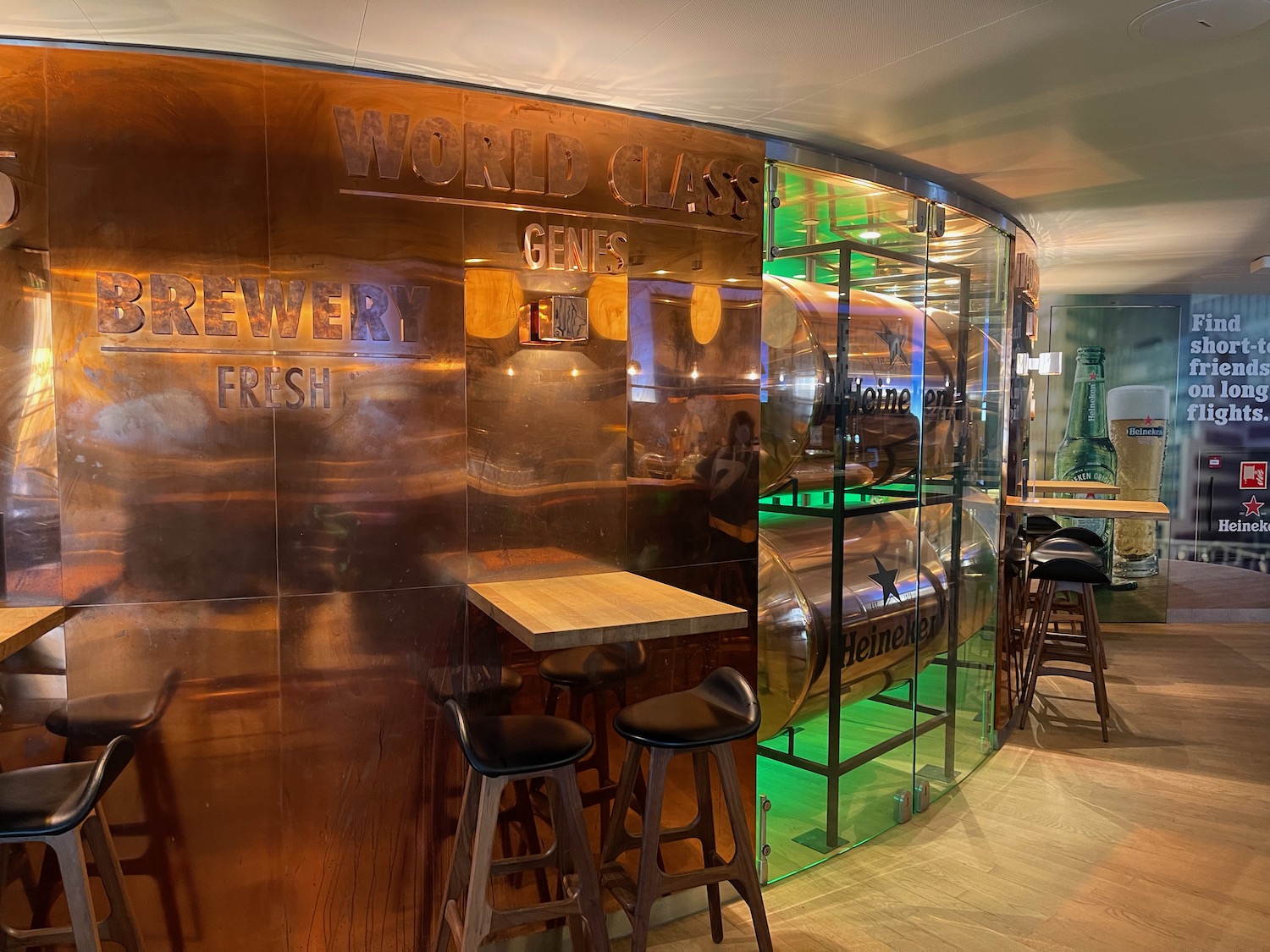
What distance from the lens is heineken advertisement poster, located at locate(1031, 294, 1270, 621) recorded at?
22.8 ft

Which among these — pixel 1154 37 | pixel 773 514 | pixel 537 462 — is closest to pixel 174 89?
pixel 537 462

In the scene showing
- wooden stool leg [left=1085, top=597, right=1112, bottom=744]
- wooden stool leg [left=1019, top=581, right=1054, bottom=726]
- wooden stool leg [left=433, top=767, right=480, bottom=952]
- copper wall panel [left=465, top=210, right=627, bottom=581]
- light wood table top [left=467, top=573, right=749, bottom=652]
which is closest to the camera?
light wood table top [left=467, top=573, right=749, bottom=652]

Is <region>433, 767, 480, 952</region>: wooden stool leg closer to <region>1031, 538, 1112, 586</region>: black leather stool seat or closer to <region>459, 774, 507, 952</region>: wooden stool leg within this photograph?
<region>459, 774, 507, 952</region>: wooden stool leg

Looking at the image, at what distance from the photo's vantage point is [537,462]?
2547mm

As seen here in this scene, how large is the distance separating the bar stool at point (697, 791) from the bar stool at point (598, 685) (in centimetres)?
14

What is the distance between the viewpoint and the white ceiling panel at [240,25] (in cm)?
195

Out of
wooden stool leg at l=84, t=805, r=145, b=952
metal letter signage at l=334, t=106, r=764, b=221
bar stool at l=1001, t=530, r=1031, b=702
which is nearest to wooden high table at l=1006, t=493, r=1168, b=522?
bar stool at l=1001, t=530, r=1031, b=702

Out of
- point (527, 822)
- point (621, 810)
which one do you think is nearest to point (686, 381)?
point (621, 810)

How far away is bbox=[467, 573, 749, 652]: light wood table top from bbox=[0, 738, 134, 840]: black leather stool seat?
2.82ft

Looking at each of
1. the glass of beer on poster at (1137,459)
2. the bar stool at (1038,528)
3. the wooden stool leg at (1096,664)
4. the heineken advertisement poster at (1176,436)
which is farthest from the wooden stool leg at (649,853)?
the glass of beer on poster at (1137,459)

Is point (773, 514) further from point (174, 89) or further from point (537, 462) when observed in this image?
point (174, 89)

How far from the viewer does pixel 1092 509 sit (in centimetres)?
527

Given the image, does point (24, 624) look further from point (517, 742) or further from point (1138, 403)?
point (1138, 403)

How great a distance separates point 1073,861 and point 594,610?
219cm
